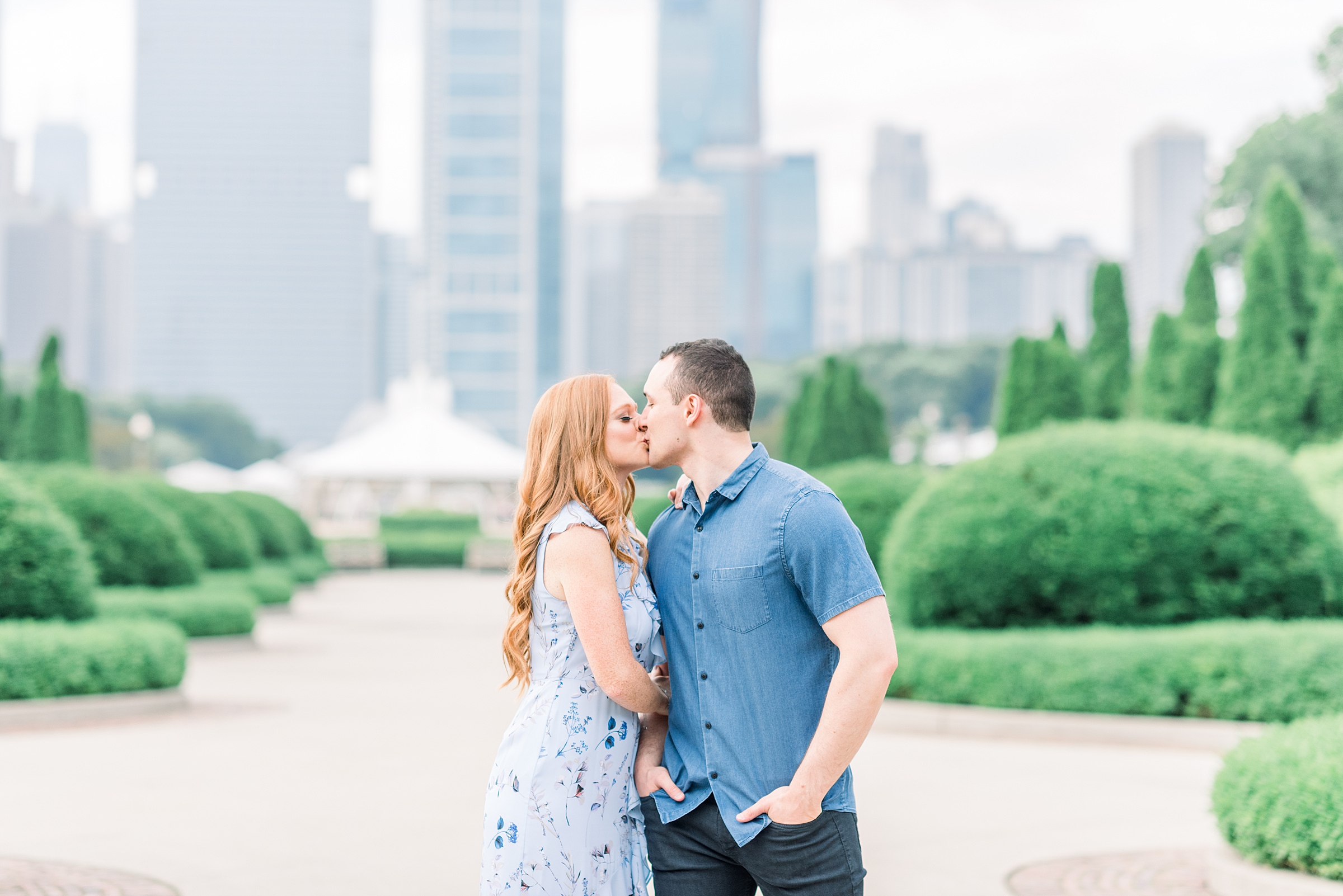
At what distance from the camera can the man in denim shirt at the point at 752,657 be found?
249cm

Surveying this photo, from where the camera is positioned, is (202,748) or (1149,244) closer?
(202,748)

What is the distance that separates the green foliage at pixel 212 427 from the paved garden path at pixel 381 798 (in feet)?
328

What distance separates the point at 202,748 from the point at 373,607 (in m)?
13.9

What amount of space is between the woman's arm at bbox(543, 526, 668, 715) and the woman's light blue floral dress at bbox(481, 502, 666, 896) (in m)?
0.05

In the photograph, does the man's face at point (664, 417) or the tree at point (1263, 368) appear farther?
the tree at point (1263, 368)

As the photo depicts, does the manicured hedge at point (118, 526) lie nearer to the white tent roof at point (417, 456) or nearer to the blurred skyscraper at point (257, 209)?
the white tent roof at point (417, 456)

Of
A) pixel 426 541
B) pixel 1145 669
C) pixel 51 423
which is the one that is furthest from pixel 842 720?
pixel 426 541

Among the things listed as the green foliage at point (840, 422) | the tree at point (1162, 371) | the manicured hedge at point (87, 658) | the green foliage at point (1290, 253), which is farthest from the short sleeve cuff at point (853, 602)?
the green foliage at point (840, 422)

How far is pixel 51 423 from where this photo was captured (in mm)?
26312

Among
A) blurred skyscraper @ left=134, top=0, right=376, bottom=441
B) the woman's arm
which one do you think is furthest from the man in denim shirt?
blurred skyscraper @ left=134, top=0, right=376, bottom=441

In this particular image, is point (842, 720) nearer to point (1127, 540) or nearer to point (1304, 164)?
point (1127, 540)

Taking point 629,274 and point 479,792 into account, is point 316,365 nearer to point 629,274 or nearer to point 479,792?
point 629,274

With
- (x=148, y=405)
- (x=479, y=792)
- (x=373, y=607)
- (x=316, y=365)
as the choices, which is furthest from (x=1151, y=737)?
(x=316, y=365)

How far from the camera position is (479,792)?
7.18 m
